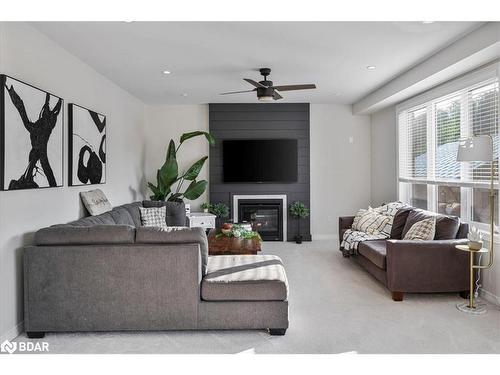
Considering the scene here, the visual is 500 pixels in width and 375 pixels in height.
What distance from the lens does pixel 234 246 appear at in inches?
176

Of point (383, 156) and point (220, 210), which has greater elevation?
point (383, 156)

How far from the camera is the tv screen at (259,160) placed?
688cm

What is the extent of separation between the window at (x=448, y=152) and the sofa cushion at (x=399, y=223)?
1.61 ft

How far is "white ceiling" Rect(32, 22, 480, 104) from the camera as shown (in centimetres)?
327

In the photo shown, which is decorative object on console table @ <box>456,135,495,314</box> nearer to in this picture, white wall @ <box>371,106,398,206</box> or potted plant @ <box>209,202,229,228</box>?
white wall @ <box>371,106,398,206</box>

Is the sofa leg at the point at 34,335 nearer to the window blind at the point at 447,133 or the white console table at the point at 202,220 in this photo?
the white console table at the point at 202,220

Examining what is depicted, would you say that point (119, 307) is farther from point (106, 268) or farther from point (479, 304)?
point (479, 304)

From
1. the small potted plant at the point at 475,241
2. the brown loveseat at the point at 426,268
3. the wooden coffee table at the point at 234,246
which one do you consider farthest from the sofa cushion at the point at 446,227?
the wooden coffee table at the point at 234,246

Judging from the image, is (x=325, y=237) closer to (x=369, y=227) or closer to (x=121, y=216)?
(x=369, y=227)

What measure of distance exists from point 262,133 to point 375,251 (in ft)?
11.3

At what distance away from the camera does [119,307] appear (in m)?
2.87

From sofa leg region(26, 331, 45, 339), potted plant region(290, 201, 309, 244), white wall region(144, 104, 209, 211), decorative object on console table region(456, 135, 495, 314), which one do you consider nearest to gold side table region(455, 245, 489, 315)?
decorative object on console table region(456, 135, 495, 314)

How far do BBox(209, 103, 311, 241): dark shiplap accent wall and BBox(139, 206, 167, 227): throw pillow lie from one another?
1553 mm

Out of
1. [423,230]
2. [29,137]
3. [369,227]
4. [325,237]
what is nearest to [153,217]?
[29,137]
